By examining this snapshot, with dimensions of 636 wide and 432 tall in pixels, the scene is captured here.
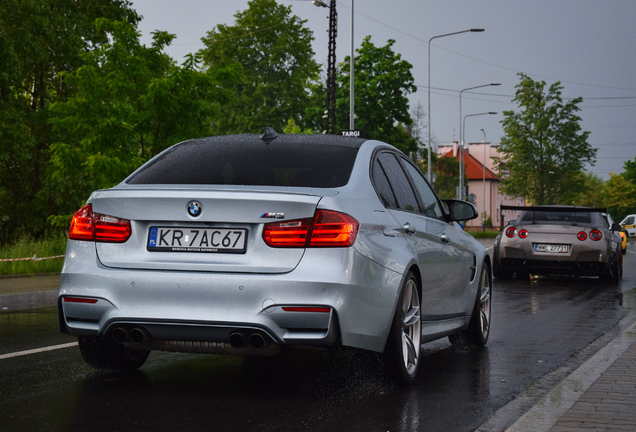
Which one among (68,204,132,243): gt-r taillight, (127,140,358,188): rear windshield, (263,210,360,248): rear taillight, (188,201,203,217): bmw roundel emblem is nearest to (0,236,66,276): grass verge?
(127,140,358,188): rear windshield

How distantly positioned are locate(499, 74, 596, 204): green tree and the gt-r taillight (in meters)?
83.0

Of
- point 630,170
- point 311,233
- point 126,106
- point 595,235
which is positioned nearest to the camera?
point 311,233

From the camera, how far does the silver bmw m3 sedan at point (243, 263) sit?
5.23 metres

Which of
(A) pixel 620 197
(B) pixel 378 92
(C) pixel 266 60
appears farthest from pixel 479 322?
(A) pixel 620 197

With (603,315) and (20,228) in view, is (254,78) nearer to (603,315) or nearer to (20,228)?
(20,228)

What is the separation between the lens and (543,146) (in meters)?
87.1

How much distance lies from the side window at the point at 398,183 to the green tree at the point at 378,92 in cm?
4866

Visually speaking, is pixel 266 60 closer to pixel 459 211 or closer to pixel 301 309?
pixel 459 211

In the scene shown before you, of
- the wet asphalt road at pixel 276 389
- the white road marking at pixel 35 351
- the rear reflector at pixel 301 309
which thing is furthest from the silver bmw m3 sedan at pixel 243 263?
the white road marking at pixel 35 351

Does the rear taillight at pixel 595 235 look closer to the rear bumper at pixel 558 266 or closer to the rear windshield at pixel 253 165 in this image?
the rear bumper at pixel 558 266

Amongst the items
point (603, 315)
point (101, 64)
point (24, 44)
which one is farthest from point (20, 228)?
point (603, 315)

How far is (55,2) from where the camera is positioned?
32.2 metres

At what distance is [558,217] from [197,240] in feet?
44.8

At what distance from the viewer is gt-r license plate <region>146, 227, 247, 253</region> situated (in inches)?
210
